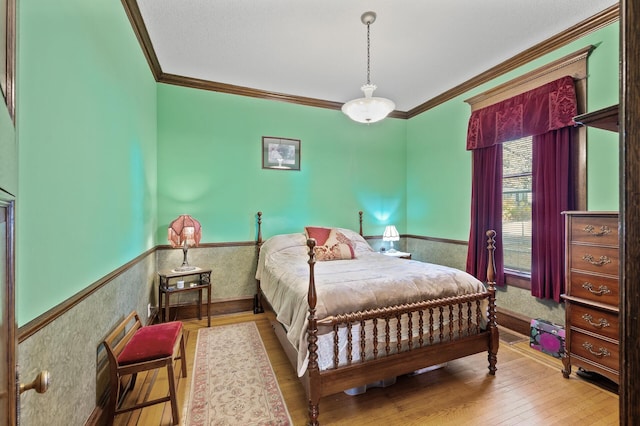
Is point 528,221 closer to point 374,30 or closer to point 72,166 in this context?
point 374,30

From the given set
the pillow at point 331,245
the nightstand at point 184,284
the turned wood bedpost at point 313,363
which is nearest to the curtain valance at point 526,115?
the pillow at point 331,245

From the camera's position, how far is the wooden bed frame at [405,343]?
70.0 inches

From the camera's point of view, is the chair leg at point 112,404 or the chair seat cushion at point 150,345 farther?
the chair seat cushion at point 150,345

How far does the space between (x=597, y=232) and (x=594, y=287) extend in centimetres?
41

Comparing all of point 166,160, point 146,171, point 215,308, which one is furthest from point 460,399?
point 166,160

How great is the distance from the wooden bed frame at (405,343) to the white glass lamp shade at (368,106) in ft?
4.84

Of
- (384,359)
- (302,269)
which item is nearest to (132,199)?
(302,269)

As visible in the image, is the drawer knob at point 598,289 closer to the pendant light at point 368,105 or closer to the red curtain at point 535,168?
the red curtain at point 535,168

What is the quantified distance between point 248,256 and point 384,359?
2401 millimetres

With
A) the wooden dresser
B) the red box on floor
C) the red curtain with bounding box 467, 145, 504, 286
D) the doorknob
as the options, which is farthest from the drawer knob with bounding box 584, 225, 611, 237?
the doorknob

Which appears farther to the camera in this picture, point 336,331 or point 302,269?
point 302,269

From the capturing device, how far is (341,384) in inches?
71.7

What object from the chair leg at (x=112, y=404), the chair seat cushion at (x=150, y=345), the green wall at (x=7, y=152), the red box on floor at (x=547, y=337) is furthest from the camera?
the red box on floor at (x=547, y=337)

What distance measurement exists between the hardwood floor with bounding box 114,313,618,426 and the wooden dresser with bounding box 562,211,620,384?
240 millimetres
